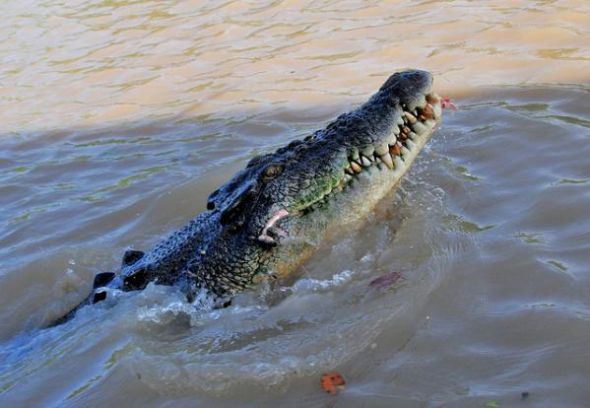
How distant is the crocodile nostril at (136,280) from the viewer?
12.2 ft

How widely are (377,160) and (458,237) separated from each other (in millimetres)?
568

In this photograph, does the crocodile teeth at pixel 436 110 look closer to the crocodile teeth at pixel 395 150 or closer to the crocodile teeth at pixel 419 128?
the crocodile teeth at pixel 419 128

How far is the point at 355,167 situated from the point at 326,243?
40 cm

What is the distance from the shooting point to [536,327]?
2758 mm

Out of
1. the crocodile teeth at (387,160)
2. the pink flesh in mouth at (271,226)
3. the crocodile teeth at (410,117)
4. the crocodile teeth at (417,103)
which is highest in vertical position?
the crocodile teeth at (417,103)

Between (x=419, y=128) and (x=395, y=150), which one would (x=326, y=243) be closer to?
(x=395, y=150)

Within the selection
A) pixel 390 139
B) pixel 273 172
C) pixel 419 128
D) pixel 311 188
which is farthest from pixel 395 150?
pixel 273 172

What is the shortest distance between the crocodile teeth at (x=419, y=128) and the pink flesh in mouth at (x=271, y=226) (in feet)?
2.41

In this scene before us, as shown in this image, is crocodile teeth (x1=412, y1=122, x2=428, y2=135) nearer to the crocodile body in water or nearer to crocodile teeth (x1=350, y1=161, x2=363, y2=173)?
the crocodile body in water

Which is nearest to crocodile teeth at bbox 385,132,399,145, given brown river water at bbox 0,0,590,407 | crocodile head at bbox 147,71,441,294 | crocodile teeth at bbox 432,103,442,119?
crocodile head at bbox 147,71,441,294

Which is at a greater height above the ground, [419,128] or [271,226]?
[419,128]

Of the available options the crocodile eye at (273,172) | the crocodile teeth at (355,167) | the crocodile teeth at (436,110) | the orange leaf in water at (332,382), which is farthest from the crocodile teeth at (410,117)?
the orange leaf in water at (332,382)

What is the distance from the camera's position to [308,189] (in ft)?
11.1

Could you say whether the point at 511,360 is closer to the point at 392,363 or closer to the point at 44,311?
the point at 392,363
